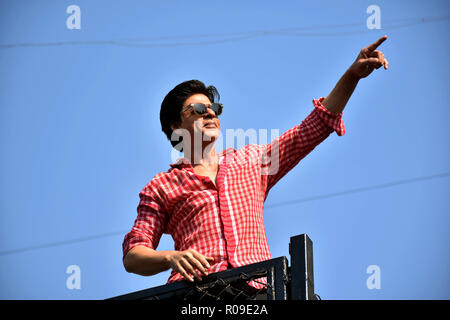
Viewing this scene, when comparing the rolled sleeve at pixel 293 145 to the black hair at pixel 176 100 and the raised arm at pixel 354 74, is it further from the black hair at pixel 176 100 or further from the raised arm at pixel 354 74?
the black hair at pixel 176 100

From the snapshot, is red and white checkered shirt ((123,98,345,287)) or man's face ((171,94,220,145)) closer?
red and white checkered shirt ((123,98,345,287))

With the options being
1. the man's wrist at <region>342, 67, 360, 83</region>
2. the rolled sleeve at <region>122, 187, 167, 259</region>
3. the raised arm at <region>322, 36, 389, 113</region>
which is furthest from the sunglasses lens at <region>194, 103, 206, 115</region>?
the man's wrist at <region>342, 67, 360, 83</region>

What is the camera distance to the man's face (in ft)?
13.6

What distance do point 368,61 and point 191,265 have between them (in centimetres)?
123

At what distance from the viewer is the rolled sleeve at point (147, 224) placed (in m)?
3.78

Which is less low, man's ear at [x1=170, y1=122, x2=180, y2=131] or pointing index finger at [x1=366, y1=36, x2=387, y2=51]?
pointing index finger at [x1=366, y1=36, x2=387, y2=51]

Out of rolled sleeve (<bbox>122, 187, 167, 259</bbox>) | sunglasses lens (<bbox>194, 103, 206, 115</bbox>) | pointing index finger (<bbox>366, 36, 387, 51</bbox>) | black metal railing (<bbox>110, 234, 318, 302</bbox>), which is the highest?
pointing index finger (<bbox>366, 36, 387, 51</bbox>)

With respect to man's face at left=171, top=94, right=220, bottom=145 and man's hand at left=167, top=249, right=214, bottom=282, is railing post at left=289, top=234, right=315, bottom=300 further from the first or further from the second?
man's face at left=171, top=94, right=220, bottom=145

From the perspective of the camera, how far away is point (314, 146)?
12.9 ft

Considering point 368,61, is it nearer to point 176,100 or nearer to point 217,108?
point 217,108

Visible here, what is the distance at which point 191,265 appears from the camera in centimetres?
332

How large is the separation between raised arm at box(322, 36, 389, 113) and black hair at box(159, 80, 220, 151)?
2.75 feet
